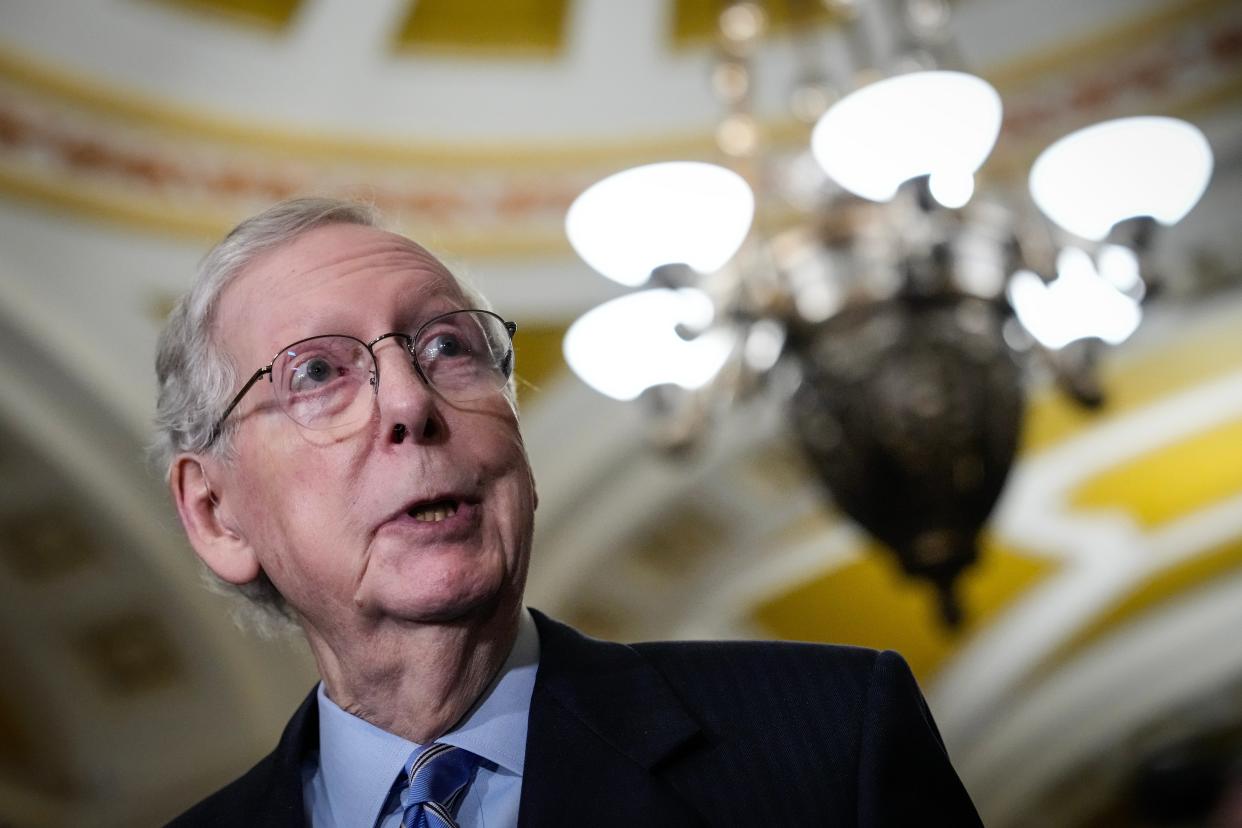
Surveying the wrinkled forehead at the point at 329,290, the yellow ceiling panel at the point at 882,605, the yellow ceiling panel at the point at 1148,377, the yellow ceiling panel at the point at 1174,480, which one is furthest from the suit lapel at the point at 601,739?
the yellow ceiling panel at the point at 1174,480

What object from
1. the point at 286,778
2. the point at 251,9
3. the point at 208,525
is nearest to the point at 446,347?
the point at 208,525

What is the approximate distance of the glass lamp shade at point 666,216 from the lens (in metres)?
3.32

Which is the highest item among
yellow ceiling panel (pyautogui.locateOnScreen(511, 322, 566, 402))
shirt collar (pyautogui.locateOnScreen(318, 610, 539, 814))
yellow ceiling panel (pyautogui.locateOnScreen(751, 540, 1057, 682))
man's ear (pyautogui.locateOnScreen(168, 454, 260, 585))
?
yellow ceiling panel (pyautogui.locateOnScreen(511, 322, 566, 402))

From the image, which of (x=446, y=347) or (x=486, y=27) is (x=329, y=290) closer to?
(x=446, y=347)

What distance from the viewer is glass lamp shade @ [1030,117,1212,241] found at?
3.32 metres

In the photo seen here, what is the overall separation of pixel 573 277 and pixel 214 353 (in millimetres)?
4683

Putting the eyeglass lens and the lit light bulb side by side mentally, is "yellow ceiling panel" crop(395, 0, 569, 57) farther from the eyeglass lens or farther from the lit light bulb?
the eyeglass lens

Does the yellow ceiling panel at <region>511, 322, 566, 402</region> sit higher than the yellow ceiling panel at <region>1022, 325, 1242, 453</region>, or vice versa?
the yellow ceiling panel at <region>511, 322, 566, 402</region>

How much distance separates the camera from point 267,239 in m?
1.42

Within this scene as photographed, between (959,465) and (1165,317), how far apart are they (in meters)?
3.32

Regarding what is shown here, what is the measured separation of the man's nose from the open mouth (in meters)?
0.05

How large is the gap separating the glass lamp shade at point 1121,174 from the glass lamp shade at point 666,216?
2.31 feet

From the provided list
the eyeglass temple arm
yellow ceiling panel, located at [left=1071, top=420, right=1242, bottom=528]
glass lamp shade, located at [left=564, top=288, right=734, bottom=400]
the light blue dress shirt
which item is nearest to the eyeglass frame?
the eyeglass temple arm

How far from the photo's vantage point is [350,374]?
131 cm
